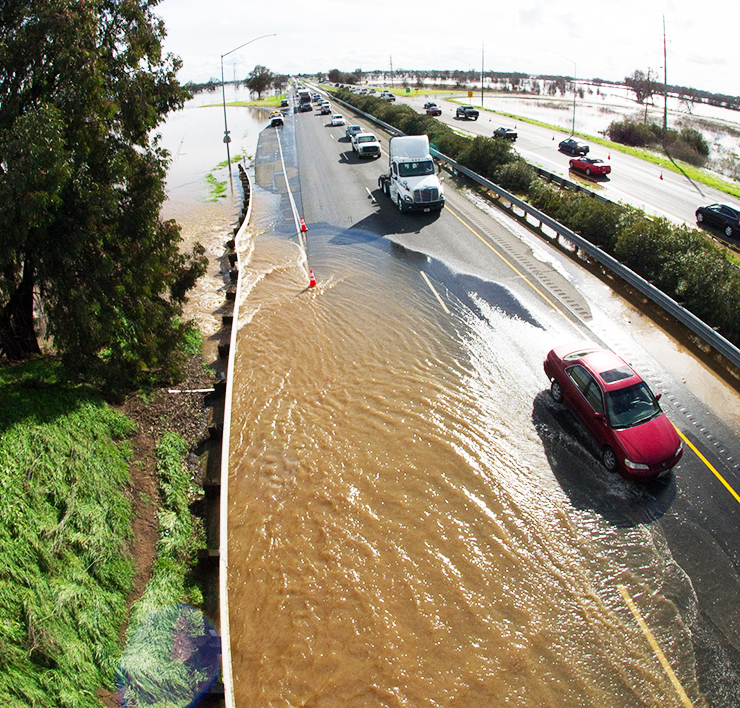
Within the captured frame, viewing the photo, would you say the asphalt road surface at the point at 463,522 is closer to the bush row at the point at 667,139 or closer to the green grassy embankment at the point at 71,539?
the green grassy embankment at the point at 71,539

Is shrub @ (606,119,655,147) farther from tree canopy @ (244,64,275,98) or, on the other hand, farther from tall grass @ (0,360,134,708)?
tree canopy @ (244,64,275,98)

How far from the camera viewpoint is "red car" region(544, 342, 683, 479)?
9.73 meters

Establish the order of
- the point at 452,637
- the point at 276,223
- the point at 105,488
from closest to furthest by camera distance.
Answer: the point at 452,637
the point at 105,488
the point at 276,223

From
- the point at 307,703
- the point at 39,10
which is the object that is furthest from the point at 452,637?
the point at 39,10

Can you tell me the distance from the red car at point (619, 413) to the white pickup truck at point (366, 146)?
3026 centimetres

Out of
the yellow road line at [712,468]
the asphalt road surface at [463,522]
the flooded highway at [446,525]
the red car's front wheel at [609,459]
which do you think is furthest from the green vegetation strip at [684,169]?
the red car's front wheel at [609,459]

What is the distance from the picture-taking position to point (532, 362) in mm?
13703

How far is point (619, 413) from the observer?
10.4 m

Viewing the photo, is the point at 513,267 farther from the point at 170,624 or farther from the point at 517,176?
the point at 170,624

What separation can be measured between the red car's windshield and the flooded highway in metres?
0.96

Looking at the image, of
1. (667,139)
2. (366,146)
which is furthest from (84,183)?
(667,139)

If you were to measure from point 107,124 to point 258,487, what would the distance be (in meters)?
8.55

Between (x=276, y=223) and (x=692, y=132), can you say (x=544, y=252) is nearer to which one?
(x=276, y=223)

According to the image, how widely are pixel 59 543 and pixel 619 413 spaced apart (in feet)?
32.2
